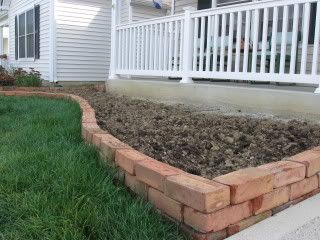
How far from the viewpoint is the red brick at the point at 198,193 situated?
1.74 metres

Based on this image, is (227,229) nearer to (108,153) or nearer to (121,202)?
(121,202)

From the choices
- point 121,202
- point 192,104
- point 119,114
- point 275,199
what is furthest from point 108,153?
point 192,104

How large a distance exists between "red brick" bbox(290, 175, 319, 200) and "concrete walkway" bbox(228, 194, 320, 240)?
0.26 ft

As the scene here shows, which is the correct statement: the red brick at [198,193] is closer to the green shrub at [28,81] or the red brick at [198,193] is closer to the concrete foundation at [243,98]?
the concrete foundation at [243,98]

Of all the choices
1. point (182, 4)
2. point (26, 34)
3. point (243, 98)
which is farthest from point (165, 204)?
point (26, 34)

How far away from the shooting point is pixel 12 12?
48.3 ft

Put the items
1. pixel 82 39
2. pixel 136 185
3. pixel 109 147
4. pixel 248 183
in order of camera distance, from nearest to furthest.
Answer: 1. pixel 248 183
2. pixel 136 185
3. pixel 109 147
4. pixel 82 39

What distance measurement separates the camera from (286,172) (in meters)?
2.13

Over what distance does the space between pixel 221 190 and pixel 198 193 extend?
12 cm

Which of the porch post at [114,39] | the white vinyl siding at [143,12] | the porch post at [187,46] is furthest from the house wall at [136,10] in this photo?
the porch post at [187,46]

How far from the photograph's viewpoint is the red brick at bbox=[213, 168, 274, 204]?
185 centimetres

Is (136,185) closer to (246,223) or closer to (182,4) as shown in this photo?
(246,223)

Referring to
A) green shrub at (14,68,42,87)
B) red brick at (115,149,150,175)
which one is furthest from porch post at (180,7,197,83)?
green shrub at (14,68,42,87)

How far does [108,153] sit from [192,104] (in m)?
2.80
